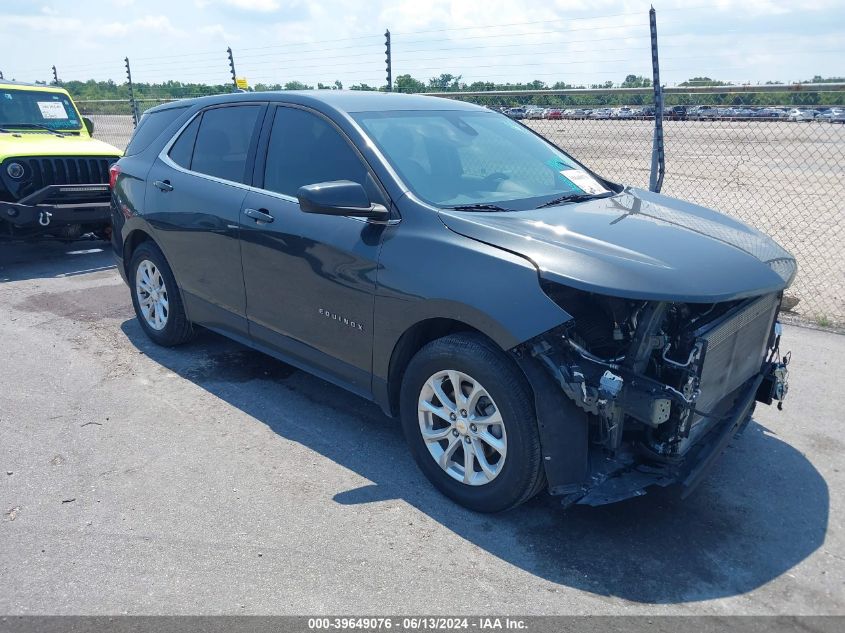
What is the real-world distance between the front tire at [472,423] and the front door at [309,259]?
0.43 metres

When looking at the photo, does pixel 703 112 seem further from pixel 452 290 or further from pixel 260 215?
pixel 452 290

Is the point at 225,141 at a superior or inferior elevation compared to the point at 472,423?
superior

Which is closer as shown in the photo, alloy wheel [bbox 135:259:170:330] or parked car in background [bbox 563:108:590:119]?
alloy wheel [bbox 135:259:170:330]

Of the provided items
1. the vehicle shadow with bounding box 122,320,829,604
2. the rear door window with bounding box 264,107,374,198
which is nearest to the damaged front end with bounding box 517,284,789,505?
the vehicle shadow with bounding box 122,320,829,604

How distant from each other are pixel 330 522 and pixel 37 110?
26.6 ft

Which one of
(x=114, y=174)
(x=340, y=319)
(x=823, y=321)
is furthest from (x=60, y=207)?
(x=823, y=321)

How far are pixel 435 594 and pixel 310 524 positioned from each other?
737mm

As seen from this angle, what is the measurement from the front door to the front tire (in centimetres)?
43

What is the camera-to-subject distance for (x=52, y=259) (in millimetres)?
8641

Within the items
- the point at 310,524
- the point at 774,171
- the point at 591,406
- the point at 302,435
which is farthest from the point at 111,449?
the point at 774,171

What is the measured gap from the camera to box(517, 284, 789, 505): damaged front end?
2936 mm

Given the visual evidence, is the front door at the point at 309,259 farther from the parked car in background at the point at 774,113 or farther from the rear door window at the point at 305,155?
the parked car in background at the point at 774,113

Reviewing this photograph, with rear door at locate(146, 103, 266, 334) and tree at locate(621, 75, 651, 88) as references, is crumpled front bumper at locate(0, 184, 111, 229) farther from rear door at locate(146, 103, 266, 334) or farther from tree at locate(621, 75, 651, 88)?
tree at locate(621, 75, 651, 88)

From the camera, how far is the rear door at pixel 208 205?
452 centimetres
